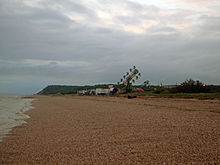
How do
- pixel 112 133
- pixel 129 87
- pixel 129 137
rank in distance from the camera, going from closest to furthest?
pixel 129 137 → pixel 112 133 → pixel 129 87

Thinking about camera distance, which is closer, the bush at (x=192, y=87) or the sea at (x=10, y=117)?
the sea at (x=10, y=117)

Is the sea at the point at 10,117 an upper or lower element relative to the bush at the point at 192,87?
lower

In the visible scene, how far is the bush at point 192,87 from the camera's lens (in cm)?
3102

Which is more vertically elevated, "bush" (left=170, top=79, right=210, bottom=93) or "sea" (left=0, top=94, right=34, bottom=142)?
"bush" (left=170, top=79, right=210, bottom=93)

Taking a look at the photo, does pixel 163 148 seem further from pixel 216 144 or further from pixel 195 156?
pixel 216 144

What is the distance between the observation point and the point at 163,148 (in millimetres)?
4750

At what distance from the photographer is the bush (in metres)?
31.0

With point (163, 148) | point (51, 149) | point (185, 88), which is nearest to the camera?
point (163, 148)

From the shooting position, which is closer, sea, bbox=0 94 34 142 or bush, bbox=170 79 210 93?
sea, bbox=0 94 34 142

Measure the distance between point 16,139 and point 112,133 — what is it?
3.00 m

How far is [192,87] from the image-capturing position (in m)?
32.1

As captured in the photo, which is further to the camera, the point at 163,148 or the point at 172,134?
the point at 172,134

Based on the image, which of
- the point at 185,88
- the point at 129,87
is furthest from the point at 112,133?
the point at 129,87

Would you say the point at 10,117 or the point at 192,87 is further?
the point at 192,87
